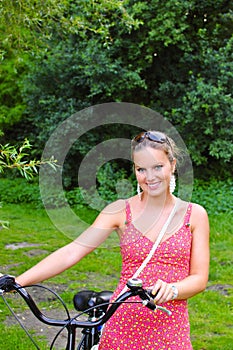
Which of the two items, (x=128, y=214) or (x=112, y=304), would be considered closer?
(x=112, y=304)

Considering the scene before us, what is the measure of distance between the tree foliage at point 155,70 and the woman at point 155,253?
739 centimetres

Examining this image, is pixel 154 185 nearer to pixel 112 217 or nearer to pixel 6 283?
pixel 112 217

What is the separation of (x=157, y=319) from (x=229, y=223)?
6.57 m

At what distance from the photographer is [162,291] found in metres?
1.65

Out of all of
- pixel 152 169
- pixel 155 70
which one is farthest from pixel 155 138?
pixel 155 70

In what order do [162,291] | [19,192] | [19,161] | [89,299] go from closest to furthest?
[162,291] → [89,299] → [19,161] → [19,192]

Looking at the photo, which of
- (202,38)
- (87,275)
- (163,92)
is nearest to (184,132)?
(163,92)

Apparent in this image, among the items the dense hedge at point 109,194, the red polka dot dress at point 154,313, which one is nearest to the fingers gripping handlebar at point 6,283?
the red polka dot dress at point 154,313

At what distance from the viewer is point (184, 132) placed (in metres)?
9.91

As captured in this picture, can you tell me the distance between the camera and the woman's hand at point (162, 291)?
1.64 metres

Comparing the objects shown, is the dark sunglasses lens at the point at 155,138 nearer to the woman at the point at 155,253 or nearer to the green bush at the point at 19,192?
the woman at the point at 155,253

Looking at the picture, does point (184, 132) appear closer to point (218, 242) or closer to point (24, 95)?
point (218, 242)

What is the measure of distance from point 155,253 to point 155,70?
8.98 m

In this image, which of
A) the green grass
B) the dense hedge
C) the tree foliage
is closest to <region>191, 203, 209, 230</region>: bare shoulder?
the green grass
